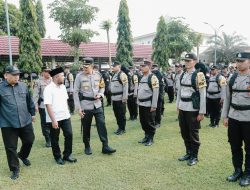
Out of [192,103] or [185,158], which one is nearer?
[192,103]

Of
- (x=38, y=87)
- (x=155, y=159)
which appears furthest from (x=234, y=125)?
(x=38, y=87)

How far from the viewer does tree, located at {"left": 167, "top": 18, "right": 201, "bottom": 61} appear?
29891 mm

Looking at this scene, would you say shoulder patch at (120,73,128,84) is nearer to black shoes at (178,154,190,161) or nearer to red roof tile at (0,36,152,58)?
A: black shoes at (178,154,190,161)

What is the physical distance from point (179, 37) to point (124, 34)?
567 centimetres

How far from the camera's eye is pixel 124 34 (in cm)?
2959

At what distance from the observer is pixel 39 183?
192 inches

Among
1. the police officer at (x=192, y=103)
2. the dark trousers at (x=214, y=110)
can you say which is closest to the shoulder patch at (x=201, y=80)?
the police officer at (x=192, y=103)

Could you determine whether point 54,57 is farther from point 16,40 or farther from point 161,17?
point 161,17

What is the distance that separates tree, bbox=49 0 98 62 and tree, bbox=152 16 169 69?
7045 millimetres

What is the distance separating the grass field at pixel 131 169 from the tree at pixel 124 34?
22.3 m

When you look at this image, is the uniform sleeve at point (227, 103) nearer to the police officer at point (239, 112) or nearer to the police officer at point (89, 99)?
the police officer at point (239, 112)

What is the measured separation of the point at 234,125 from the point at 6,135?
388cm

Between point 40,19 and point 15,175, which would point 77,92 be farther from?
point 40,19

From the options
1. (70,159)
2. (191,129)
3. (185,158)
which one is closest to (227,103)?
(191,129)
